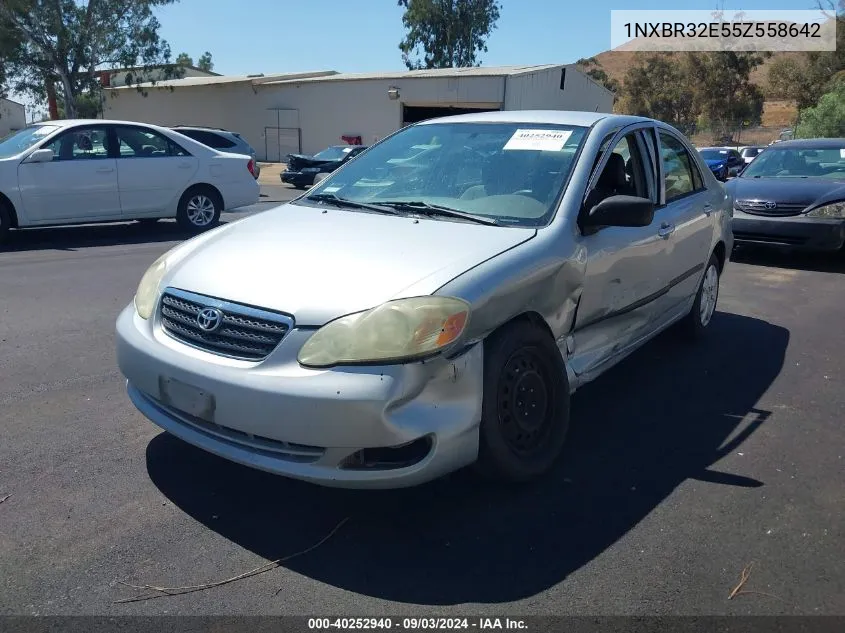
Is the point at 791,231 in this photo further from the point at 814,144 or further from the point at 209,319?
the point at 209,319

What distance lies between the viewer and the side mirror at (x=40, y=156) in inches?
363

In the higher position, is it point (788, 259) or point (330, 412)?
point (330, 412)

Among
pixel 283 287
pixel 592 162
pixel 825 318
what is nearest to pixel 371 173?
pixel 592 162

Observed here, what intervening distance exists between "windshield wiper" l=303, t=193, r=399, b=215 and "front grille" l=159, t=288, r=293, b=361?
48.2 inches

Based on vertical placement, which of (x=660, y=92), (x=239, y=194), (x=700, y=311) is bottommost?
(x=700, y=311)

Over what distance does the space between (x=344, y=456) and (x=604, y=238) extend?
1.93 m

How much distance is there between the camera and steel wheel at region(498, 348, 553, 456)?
3.31 metres

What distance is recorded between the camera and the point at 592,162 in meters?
4.11

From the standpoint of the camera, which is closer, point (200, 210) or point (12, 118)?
point (200, 210)

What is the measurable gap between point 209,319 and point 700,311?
4.09 m

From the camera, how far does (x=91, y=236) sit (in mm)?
10414

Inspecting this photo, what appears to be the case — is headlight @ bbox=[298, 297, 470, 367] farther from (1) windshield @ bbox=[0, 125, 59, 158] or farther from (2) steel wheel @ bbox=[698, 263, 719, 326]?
(1) windshield @ bbox=[0, 125, 59, 158]

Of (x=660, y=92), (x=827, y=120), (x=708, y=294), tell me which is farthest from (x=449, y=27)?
(x=708, y=294)

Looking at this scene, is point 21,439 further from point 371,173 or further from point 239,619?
point 371,173
